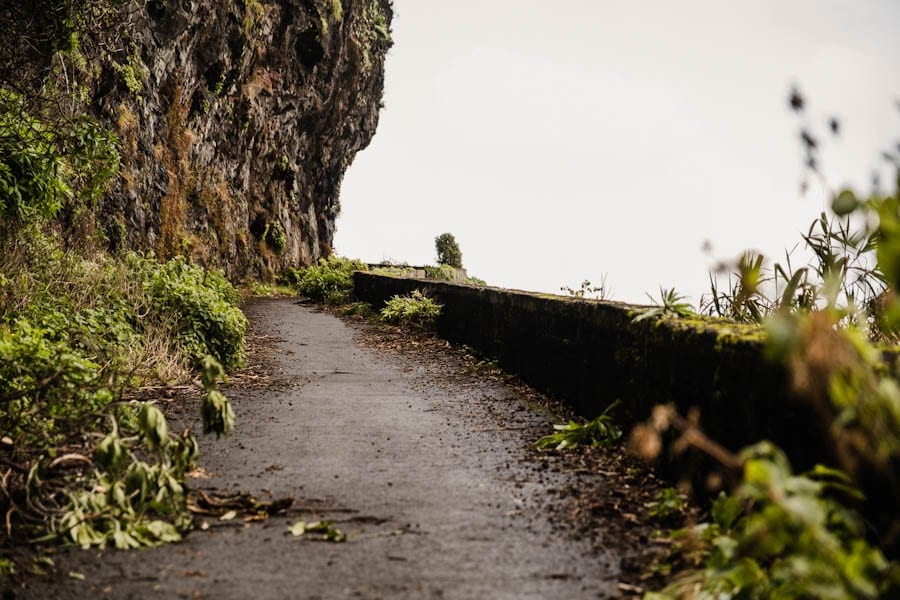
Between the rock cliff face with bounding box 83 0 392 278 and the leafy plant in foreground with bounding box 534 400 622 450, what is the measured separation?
972cm

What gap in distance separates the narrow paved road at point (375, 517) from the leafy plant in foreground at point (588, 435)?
28 centimetres

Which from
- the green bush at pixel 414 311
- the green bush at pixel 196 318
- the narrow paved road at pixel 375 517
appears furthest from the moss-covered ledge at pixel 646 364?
the green bush at pixel 196 318

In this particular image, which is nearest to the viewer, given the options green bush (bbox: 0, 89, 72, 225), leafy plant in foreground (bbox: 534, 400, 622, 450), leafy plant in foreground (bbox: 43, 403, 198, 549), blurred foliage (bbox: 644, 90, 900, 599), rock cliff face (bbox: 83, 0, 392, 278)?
blurred foliage (bbox: 644, 90, 900, 599)

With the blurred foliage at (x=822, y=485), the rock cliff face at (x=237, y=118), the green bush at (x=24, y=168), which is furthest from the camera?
the rock cliff face at (x=237, y=118)

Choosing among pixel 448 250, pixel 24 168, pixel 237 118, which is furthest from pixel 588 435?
pixel 448 250

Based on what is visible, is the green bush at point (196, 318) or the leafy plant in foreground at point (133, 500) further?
the green bush at point (196, 318)

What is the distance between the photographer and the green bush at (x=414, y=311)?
14.1m

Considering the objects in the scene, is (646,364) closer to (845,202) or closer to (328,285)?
(845,202)

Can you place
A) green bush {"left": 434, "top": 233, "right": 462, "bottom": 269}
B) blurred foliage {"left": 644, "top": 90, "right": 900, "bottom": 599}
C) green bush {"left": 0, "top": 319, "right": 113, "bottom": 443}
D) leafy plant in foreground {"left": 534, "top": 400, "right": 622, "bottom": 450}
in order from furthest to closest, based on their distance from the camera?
green bush {"left": 434, "top": 233, "right": 462, "bottom": 269}
leafy plant in foreground {"left": 534, "top": 400, "right": 622, "bottom": 450}
green bush {"left": 0, "top": 319, "right": 113, "bottom": 443}
blurred foliage {"left": 644, "top": 90, "right": 900, "bottom": 599}

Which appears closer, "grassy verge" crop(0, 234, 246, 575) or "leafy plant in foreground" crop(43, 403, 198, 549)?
"leafy plant in foreground" crop(43, 403, 198, 549)

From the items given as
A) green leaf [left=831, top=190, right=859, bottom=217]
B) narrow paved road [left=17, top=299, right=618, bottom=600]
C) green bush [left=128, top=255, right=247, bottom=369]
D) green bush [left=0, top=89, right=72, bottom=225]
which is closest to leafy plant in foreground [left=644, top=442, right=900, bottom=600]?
narrow paved road [left=17, top=299, right=618, bottom=600]

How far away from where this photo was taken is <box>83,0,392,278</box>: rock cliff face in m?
17.0

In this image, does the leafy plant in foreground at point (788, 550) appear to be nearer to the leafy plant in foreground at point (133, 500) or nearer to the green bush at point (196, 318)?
the leafy plant in foreground at point (133, 500)

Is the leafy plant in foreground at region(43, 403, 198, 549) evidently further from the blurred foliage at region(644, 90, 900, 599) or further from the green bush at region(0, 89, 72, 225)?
the green bush at region(0, 89, 72, 225)
